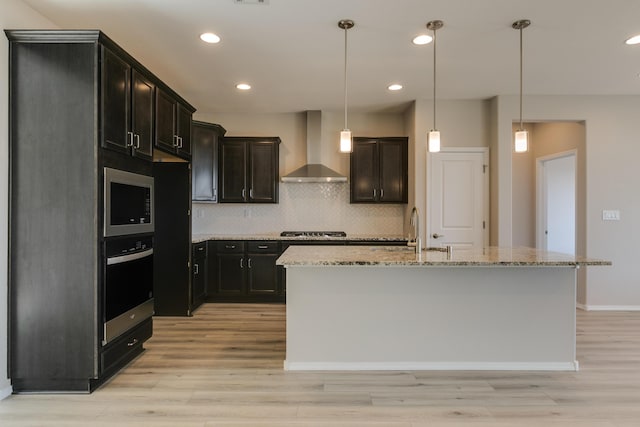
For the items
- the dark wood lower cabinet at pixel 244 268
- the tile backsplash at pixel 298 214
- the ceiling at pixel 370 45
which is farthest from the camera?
the tile backsplash at pixel 298 214

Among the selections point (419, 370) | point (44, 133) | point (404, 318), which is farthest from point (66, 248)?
point (419, 370)

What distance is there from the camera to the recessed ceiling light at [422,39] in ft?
10.3

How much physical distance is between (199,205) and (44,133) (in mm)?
3212

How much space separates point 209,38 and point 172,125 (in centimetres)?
91

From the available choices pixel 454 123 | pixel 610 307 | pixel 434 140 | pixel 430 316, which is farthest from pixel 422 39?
pixel 610 307

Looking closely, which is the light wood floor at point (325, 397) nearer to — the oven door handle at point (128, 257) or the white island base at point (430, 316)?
the white island base at point (430, 316)

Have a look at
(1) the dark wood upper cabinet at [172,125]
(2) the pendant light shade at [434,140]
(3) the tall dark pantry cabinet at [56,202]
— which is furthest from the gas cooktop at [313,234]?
(3) the tall dark pantry cabinet at [56,202]

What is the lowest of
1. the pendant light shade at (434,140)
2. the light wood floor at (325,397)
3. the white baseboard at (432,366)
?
the light wood floor at (325,397)

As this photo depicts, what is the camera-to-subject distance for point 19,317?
8.09 feet

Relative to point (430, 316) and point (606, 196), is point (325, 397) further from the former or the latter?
point (606, 196)

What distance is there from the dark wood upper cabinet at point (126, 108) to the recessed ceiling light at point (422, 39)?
2.23m

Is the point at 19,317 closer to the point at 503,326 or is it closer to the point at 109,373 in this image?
the point at 109,373

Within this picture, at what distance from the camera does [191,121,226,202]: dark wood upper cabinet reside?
507 cm

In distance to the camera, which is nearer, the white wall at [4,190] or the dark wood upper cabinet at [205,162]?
the white wall at [4,190]
